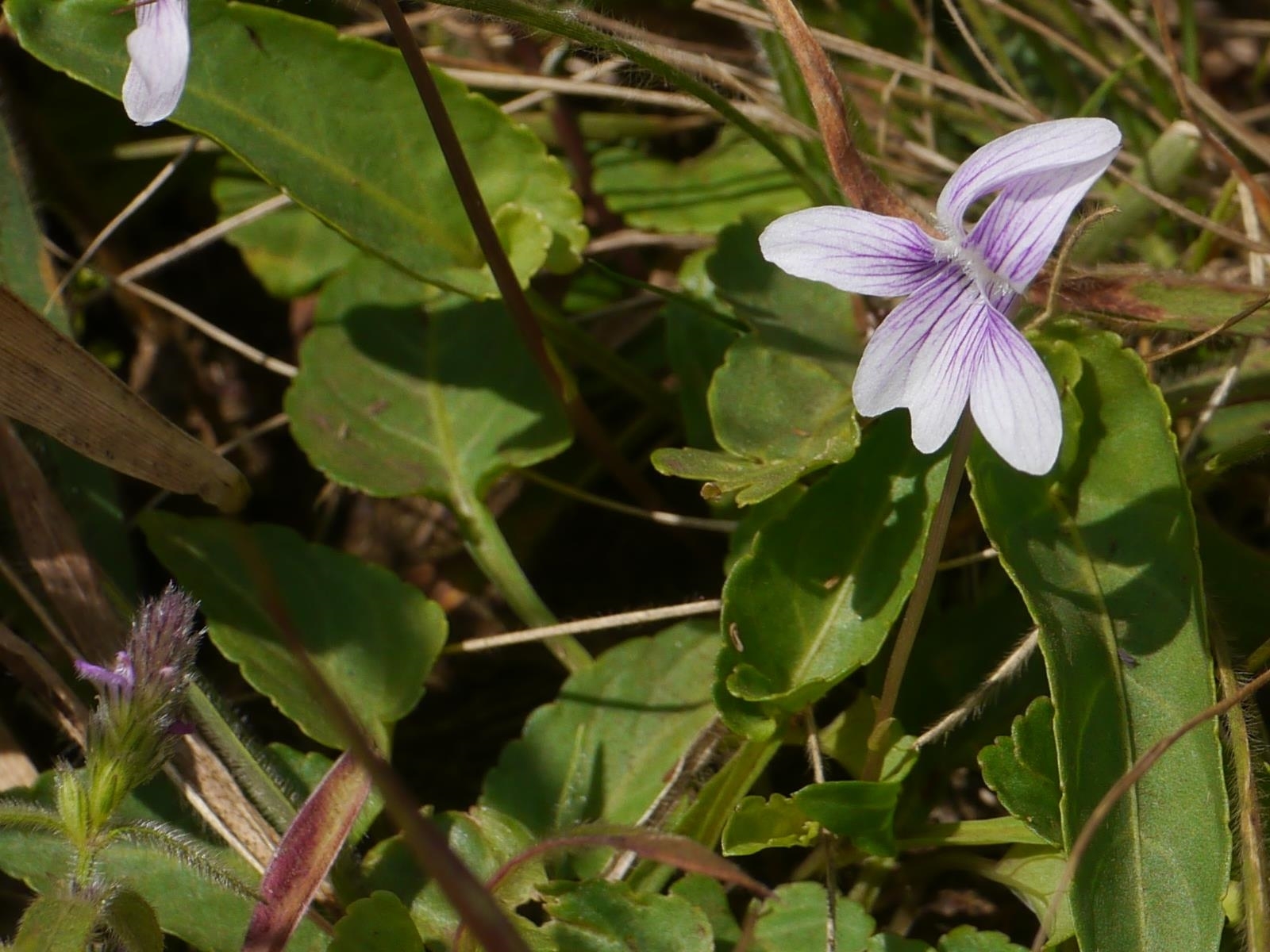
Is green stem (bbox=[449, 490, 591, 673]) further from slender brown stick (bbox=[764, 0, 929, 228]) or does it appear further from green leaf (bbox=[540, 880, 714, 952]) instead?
slender brown stick (bbox=[764, 0, 929, 228])

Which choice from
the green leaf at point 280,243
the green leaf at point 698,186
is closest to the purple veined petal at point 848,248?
the green leaf at point 698,186

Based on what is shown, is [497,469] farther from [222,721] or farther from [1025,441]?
[1025,441]

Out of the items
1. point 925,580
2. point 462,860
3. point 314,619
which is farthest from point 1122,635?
point 314,619

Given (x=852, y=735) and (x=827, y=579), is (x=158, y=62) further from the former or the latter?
(x=852, y=735)

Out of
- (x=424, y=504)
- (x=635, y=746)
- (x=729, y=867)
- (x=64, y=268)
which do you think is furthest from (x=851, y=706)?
(x=64, y=268)

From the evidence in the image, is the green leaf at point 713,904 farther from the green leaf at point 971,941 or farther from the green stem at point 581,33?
the green stem at point 581,33

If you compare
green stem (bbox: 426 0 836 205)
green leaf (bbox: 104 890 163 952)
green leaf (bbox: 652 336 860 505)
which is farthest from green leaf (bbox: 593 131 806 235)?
green leaf (bbox: 104 890 163 952)
